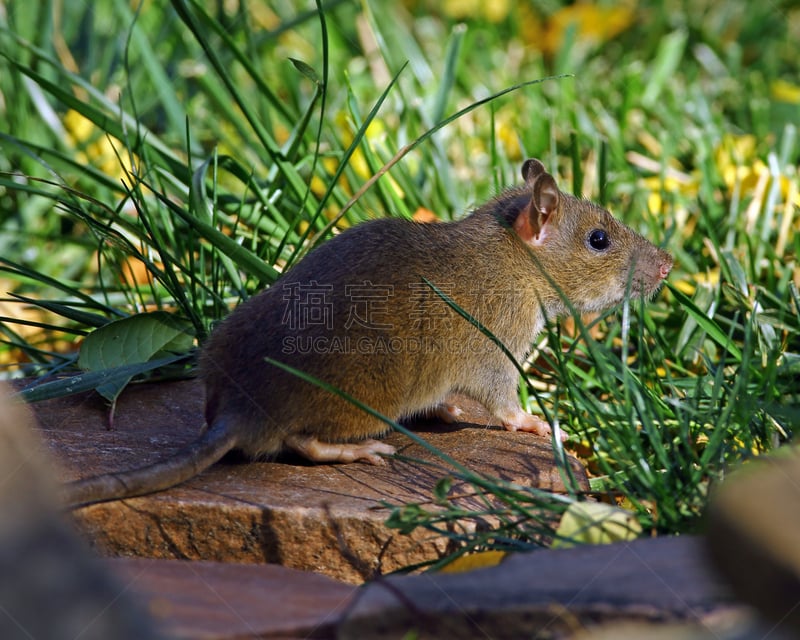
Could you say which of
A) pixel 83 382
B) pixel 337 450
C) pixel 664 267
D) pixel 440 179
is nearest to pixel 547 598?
pixel 337 450

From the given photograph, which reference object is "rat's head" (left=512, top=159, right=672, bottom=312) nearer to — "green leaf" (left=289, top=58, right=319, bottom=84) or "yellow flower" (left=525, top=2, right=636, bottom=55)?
"green leaf" (left=289, top=58, right=319, bottom=84)

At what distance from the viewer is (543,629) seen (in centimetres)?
185

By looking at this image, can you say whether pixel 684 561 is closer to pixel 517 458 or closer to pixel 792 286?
pixel 517 458

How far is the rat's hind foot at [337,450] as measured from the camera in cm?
306

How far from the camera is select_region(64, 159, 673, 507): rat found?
297 centimetres

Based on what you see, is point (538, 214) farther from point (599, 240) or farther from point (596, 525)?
point (596, 525)

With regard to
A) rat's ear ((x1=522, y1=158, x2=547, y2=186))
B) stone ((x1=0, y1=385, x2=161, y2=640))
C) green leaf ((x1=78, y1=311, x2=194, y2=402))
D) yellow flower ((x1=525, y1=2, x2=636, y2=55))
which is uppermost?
yellow flower ((x1=525, y1=2, x2=636, y2=55))

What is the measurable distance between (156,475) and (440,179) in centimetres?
280

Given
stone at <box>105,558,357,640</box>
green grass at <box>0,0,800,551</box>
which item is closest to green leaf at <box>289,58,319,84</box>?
green grass at <box>0,0,800,551</box>

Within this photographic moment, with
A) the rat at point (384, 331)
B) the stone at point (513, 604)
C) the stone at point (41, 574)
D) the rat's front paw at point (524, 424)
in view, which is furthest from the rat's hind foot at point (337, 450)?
the stone at point (41, 574)

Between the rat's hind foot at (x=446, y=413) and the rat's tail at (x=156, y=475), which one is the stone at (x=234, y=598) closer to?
the rat's tail at (x=156, y=475)

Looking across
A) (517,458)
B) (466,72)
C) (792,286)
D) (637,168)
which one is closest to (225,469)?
(517,458)

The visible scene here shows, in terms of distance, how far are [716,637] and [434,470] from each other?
1.35 meters

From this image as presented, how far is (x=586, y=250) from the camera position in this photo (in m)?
3.93
